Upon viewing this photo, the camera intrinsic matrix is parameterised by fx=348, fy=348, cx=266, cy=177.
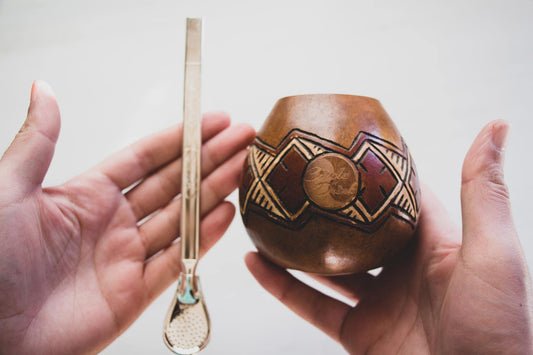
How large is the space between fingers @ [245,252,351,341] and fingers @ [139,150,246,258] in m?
0.20

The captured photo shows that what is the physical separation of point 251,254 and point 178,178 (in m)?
0.31

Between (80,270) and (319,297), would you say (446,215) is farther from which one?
(80,270)

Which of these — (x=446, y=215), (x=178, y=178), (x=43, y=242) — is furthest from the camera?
(x=178, y=178)

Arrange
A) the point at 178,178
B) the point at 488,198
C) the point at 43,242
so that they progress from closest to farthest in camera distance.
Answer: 1. the point at 488,198
2. the point at 43,242
3. the point at 178,178

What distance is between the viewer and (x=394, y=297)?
851 millimetres

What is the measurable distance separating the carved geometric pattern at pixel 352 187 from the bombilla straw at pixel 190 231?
279 millimetres

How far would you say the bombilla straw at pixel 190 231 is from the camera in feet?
2.74

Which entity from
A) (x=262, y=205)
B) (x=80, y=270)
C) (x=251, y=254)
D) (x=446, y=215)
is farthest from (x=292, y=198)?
(x=80, y=270)

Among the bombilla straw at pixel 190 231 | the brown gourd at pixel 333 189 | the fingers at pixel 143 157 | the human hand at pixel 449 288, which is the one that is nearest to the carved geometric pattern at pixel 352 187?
the brown gourd at pixel 333 189

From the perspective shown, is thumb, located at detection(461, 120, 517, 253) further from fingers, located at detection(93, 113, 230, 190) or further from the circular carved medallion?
fingers, located at detection(93, 113, 230, 190)

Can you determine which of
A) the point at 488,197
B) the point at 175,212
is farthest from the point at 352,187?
the point at 175,212

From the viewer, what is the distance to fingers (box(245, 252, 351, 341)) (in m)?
0.91

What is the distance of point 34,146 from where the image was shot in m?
0.73

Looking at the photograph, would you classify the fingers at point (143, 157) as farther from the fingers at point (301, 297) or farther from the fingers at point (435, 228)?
the fingers at point (435, 228)
